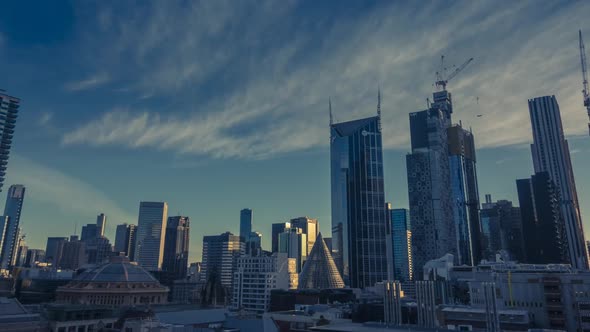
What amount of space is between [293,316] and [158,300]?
267 ft

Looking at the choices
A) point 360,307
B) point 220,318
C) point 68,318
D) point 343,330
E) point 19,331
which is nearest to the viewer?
point 343,330

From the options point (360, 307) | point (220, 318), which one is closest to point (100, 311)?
point (220, 318)

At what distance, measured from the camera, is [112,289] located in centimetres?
18150

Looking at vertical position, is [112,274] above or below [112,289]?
above

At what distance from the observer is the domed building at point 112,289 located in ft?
582

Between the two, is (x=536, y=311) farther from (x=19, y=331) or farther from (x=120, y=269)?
(x=120, y=269)

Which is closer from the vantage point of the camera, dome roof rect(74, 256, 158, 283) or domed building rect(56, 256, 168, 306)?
Answer: domed building rect(56, 256, 168, 306)

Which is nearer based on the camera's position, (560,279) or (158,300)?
(560,279)

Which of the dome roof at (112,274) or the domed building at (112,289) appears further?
the dome roof at (112,274)

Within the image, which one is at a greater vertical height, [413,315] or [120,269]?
[120,269]

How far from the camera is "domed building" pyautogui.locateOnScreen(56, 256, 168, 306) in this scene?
177 m

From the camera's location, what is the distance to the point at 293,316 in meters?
144

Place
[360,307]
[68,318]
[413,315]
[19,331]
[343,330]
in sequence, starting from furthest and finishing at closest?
[360,307] → [413,315] → [68,318] → [19,331] → [343,330]

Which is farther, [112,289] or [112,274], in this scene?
[112,274]
